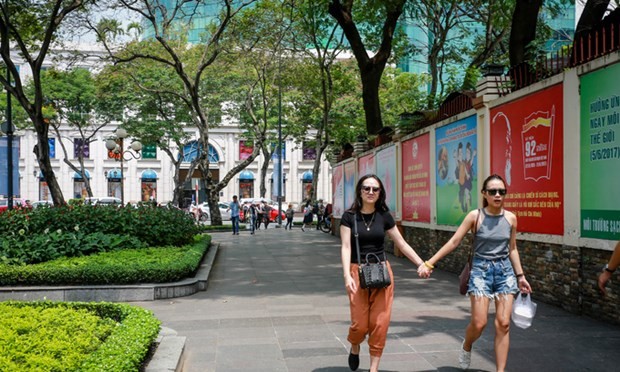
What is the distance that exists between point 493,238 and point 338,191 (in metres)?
20.3

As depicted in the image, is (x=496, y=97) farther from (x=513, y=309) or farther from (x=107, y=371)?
(x=107, y=371)

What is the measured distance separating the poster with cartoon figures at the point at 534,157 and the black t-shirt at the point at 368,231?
4114 mm

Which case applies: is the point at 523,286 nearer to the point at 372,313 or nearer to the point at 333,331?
the point at 372,313

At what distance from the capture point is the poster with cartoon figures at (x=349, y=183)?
Answer: 22.3 m

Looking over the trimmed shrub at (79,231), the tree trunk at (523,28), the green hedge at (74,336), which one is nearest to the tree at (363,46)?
the tree trunk at (523,28)

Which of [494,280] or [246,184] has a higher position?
[246,184]

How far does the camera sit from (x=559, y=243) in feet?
27.5

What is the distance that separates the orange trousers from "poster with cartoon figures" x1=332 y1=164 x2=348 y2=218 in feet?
62.4

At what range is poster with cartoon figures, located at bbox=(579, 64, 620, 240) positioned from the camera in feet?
23.4

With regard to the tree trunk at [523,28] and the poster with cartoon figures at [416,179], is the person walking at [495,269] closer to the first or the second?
the tree trunk at [523,28]

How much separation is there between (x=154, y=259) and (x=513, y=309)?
24.4ft

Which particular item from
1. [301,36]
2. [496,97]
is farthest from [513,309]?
[301,36]

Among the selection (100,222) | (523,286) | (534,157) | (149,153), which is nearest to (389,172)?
(100,222)

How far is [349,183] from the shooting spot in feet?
76.1
